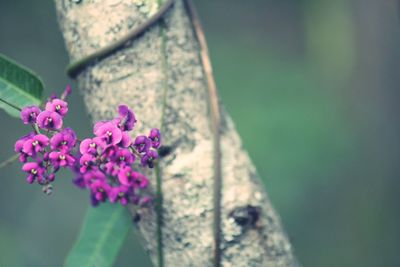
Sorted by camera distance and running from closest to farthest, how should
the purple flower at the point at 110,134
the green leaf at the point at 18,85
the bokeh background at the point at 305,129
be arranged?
the purple flower at the point at 110,134 → the green leaf at the point at 18,85 → the bokeh background at the point at 305,129

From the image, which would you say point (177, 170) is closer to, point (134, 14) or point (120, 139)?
point (120, 139)

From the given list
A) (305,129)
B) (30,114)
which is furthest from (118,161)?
(305,129)

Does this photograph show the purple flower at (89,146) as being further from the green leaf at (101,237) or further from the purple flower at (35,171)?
the green leaf at (101,237)

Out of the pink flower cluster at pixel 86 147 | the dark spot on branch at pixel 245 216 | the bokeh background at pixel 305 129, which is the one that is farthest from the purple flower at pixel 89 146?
the bokeh background at pixel 305 129

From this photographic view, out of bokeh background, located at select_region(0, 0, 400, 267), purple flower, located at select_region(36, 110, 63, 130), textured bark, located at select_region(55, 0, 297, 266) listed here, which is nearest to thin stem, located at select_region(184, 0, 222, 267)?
textured bark, located at select_region(55, 0, 297, 266)

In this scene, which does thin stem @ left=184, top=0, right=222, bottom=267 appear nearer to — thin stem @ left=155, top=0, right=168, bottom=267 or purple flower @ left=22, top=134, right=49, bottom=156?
thin stem @ left=155, top=0, right=168, bottom=267

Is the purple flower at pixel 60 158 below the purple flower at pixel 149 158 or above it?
above
